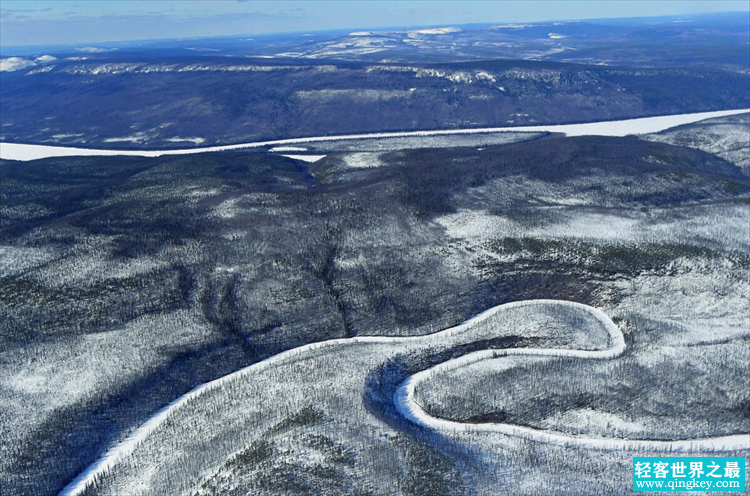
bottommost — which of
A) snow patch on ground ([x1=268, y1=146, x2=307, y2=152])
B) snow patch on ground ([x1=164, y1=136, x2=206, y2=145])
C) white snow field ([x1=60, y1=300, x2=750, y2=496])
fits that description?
white snow field ([x1=60, y1=300, x2=750, y2=496])

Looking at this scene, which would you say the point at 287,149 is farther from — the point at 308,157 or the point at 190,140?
the point at 190,140

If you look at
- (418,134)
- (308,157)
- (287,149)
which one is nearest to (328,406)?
(308,157)

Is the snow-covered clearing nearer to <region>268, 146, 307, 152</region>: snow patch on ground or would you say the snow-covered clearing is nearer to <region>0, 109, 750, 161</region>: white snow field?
<region>268, 146, 307, 152</region>: snow patch on ground

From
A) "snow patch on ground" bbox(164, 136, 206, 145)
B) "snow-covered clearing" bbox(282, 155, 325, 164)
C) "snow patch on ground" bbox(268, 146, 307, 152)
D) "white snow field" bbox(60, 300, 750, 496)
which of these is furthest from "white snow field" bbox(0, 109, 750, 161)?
"white snow field" bbox(60, 300, 750, 496)

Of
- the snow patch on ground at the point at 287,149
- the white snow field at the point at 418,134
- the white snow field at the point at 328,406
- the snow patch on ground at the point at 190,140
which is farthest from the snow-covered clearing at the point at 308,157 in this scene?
the white snow field at the point at 328,406

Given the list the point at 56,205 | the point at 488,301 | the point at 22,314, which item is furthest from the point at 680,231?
the point at 56,205

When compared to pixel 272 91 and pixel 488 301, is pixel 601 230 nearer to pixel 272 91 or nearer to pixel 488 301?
pixel 488 301
